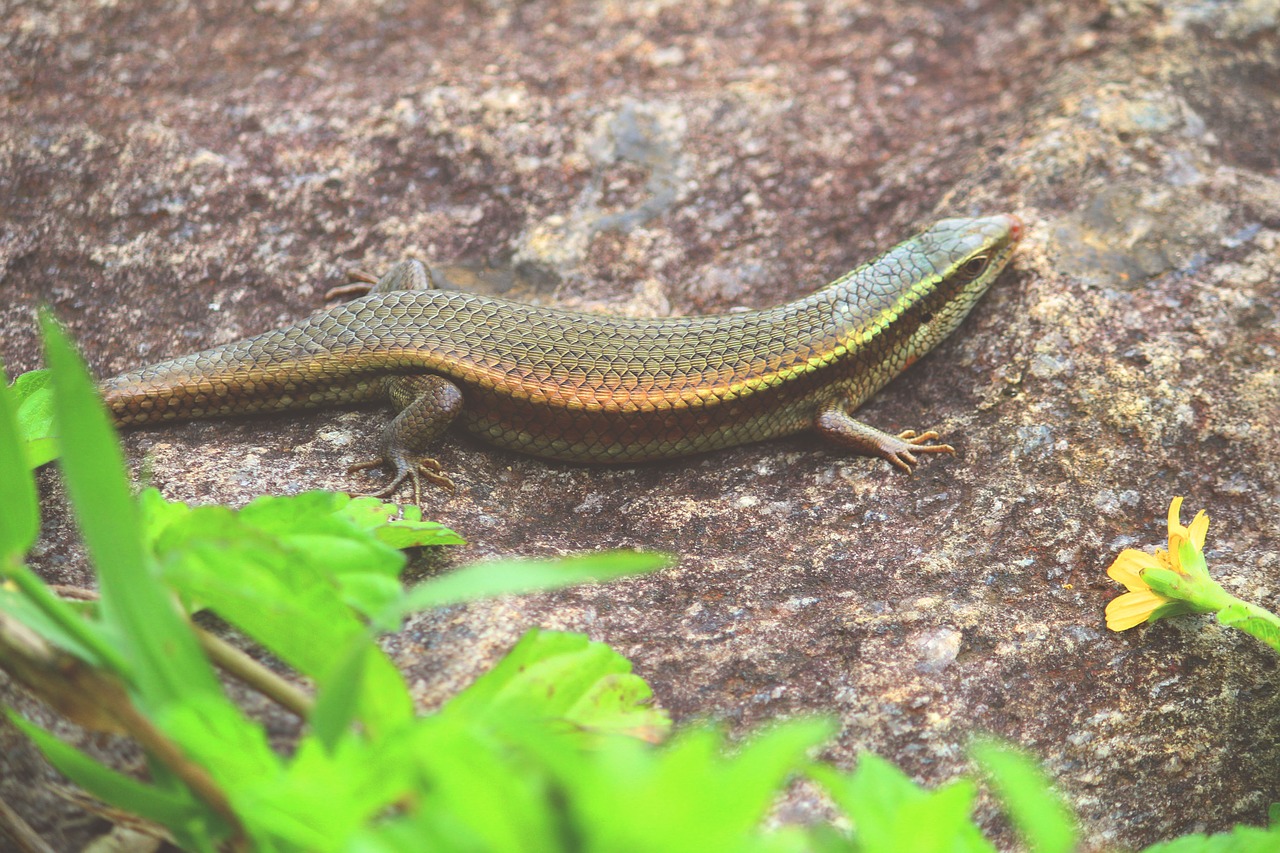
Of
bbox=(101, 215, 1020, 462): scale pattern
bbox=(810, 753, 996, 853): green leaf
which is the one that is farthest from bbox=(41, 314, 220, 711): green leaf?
bbox=(101, 215, 1020, 462): scale pattern

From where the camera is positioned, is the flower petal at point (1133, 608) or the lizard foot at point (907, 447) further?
the lizard foot at point (907, 447)

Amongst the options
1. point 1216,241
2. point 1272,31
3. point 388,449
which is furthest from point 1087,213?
point 388,449

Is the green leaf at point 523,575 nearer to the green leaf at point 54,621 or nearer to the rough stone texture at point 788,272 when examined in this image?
the green leaf at point 54,621

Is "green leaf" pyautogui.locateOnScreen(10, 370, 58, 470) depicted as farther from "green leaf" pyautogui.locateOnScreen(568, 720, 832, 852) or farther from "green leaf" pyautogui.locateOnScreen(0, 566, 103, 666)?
"green leaf" pyautogui.locateOnScreen(568, 720, 832, 852)

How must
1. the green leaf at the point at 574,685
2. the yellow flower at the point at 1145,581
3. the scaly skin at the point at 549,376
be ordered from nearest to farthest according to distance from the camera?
the green leaf at the point at 574,685, the yellow flower at the point at 1145,581, the scaly skin at the point at 549,376

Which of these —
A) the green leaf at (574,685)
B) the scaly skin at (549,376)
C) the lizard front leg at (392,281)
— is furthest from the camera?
the lizard front leg at (392,281)

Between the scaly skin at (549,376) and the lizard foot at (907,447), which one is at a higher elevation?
the scaly skin at (549,376)

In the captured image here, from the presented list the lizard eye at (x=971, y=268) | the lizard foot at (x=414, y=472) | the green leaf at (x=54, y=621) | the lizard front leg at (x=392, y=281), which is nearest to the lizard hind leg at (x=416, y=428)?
the lizard foot at (x=414, y=472)
